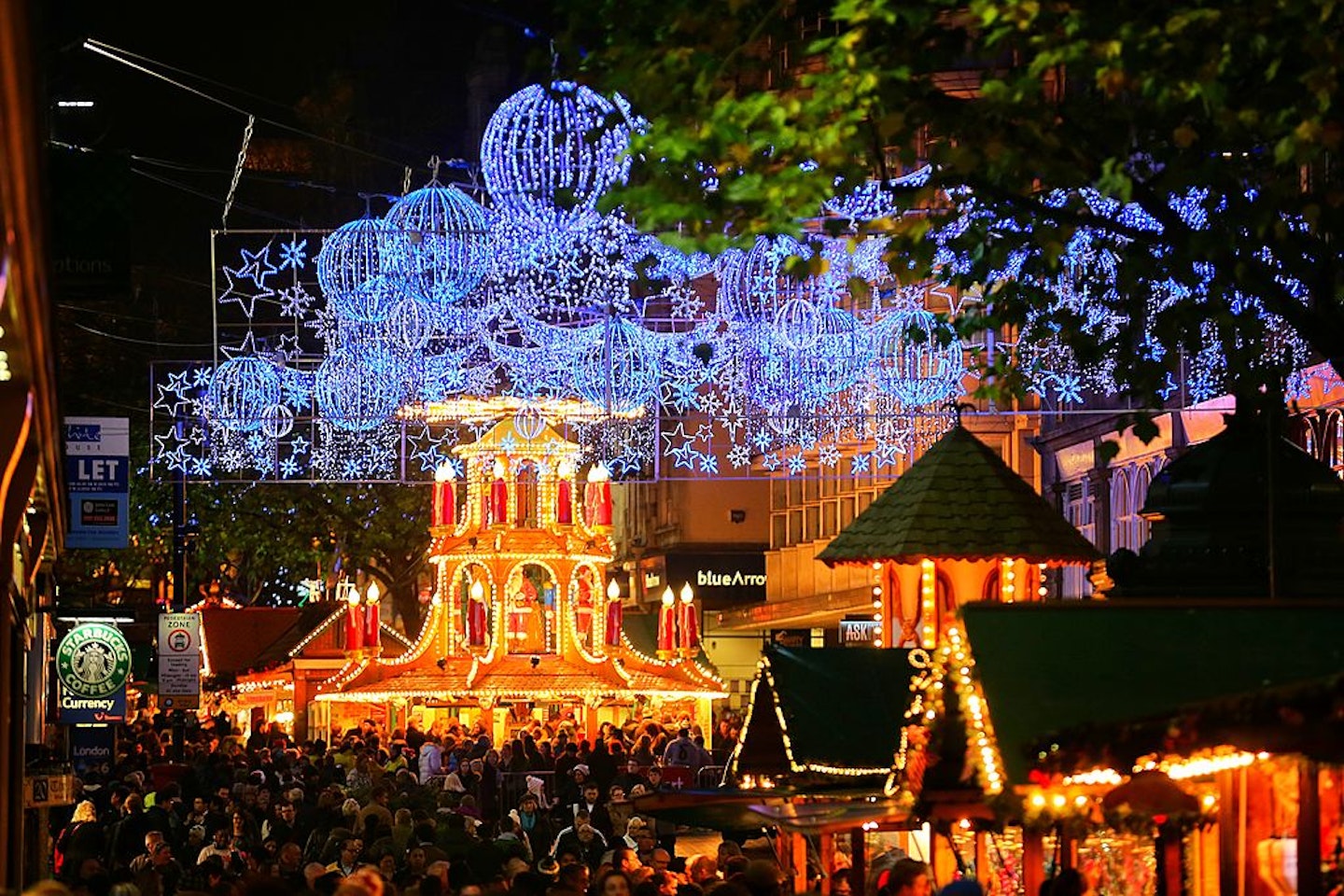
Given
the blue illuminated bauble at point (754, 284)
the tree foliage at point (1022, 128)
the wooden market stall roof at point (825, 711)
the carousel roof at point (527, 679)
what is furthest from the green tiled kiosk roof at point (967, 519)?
the carousel roof at point (527, 679)

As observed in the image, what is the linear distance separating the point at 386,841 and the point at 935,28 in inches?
366

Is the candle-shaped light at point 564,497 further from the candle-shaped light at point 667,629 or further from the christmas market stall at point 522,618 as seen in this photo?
the candle-shaped light at point 667,629

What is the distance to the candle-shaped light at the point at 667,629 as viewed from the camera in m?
48.2

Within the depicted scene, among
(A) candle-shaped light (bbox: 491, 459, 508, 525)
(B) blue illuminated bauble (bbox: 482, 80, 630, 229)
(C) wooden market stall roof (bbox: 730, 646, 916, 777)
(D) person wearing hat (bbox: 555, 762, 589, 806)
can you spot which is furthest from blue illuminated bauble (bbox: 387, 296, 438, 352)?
(A) candle-shaped light (bbox: 491, 459, 508, 525)

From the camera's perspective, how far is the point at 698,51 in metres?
11.8

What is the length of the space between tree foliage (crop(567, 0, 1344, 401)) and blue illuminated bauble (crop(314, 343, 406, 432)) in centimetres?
1366

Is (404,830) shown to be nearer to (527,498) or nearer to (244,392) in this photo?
(244,392)

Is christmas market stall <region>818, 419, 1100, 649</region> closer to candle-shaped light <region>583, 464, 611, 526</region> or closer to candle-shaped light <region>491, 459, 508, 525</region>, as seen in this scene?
candle-shaped light <region>583, 464, 611, 526</region>

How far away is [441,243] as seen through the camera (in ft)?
83.5

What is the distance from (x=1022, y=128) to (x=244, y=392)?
61.9 ft

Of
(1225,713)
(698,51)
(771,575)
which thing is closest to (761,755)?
(698,51)

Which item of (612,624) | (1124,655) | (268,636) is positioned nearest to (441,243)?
(1124,655)

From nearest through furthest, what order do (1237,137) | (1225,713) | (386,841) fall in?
1. (1225,713)
2. (1237,137)
3. (386,841)

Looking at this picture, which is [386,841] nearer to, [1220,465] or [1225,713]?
[1220,465]
